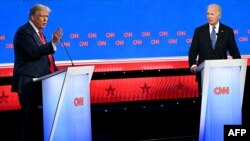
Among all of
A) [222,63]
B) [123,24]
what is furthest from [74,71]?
[123,24]

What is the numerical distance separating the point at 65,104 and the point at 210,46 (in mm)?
2061

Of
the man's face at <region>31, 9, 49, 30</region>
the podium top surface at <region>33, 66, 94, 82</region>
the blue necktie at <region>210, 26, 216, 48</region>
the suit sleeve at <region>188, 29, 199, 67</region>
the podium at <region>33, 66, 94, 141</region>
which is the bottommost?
the podium at <region>33, 66, 94, 141</region>

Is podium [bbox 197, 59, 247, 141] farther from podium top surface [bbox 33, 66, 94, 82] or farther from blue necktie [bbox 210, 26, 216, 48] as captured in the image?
podium top surface [bbox 33, 66, 94, 82]

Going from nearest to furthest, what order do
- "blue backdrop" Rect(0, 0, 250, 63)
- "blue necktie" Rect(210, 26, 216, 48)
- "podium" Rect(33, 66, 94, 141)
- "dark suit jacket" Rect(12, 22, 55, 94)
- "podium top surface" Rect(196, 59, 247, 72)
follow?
"podium" Rect(33, 66, 94, 141)
"dark suit jacket" Rect(12, 22, 55, 94)
"podium top surface" Rect(196, 59, 247, 72)
"blue necktie" Rect(210, 26, 216, 48)
"blue backdrop" Rect(0, 0, 250, 63)

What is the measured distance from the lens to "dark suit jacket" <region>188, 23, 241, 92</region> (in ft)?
18.2

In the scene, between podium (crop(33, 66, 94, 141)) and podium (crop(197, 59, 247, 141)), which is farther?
podium (crop(197, 59, 247, 141))

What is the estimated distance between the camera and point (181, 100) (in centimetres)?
656

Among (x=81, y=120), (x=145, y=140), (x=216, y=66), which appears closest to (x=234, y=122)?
(x=216, y=66)

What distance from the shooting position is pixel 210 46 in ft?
18.2

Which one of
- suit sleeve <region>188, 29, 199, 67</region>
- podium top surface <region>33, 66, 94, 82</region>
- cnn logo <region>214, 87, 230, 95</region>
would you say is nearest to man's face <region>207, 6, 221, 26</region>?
suit sleeve <region>188, 29, 199, 67</region>

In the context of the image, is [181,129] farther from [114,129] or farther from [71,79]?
[71,79]

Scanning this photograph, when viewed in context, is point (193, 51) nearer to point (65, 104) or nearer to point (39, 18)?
point (39, 18)

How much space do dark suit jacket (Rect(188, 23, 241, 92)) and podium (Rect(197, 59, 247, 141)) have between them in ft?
2.83

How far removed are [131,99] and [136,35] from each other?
2.55 ft
